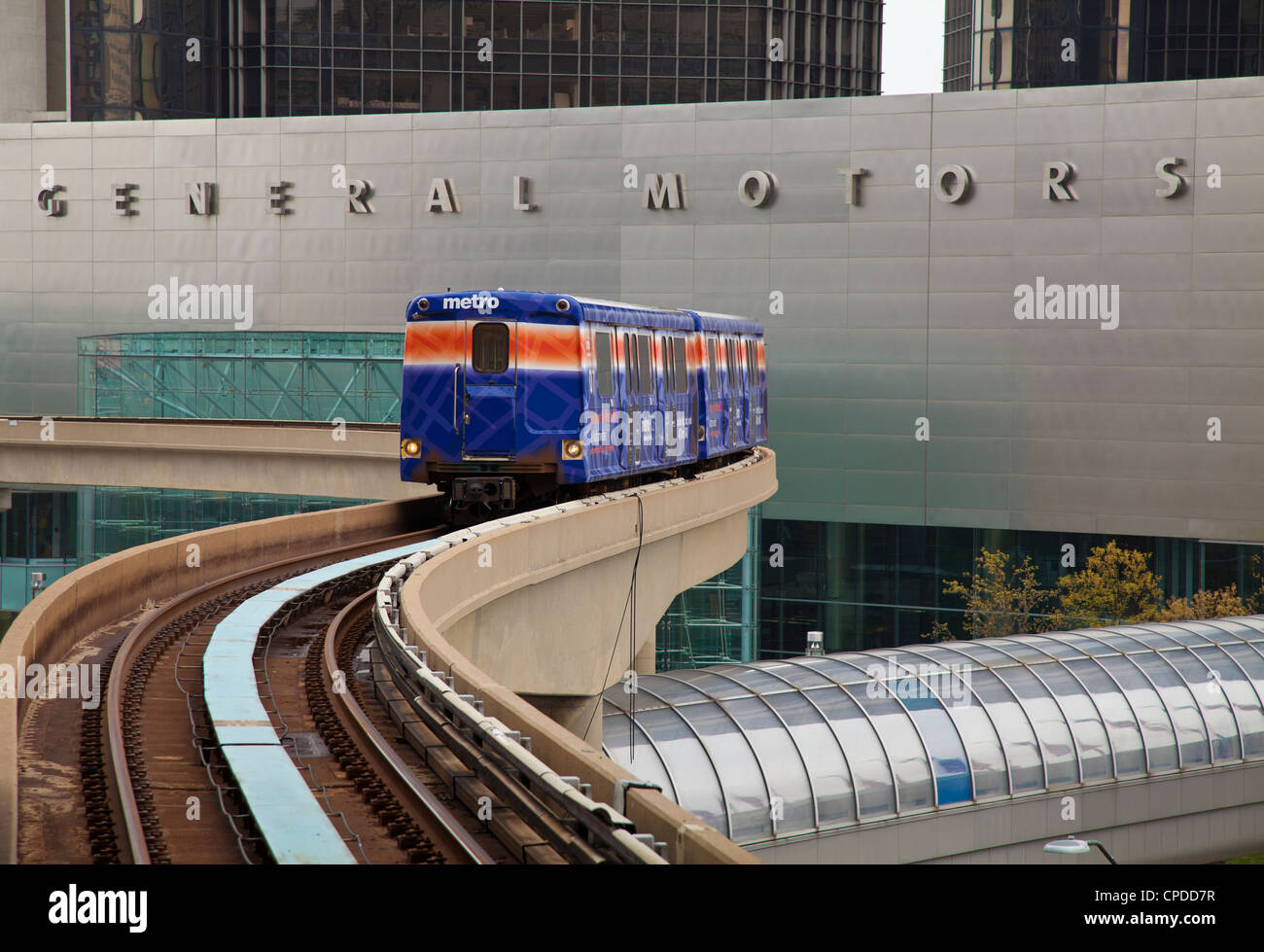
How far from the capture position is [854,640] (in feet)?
160

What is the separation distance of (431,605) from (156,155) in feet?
148

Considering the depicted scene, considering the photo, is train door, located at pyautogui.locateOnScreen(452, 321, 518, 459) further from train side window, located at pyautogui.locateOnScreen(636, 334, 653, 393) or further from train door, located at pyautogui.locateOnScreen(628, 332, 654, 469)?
train side window, located at pyautogui.locateOnScreen(636, 334, 653, 393)

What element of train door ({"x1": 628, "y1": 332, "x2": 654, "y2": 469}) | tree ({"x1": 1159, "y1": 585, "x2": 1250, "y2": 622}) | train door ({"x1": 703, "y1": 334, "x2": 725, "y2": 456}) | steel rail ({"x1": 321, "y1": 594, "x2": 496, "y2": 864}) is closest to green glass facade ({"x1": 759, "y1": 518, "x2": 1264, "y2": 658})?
tree ({"x1": 1159, "y1": 585, "x2": 1250, "y2": 622})

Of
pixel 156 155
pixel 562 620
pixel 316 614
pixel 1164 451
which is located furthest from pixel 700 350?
pixel 156 155

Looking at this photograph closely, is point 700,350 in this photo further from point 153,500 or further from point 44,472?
point 153,500

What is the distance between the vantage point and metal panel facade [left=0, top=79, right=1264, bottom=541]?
4412 centimetres

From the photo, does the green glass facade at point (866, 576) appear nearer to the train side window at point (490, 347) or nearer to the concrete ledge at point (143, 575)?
the concrete ledge at point (143, 575)

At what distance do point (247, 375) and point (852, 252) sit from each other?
843 inches

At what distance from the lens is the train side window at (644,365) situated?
79.5ft

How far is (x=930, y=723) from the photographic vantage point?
28.2m

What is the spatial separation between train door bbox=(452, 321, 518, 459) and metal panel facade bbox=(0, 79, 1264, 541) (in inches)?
1108
